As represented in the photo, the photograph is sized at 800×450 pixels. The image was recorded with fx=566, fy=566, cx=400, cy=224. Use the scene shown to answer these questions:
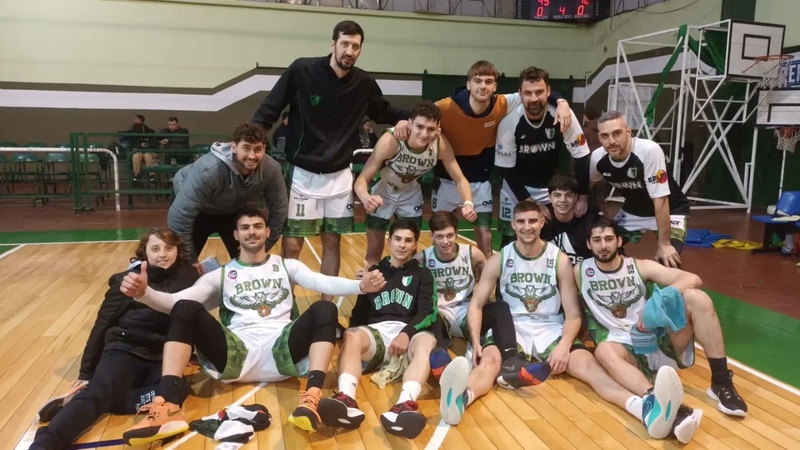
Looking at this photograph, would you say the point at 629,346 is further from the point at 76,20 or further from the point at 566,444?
the point at 76,20

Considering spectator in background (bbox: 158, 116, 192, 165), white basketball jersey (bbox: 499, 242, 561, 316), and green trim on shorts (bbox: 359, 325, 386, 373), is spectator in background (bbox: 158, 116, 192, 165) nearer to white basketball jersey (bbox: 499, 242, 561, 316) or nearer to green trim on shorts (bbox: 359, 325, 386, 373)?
green trim on shorts (bbox: 359, 325, 386, 373)

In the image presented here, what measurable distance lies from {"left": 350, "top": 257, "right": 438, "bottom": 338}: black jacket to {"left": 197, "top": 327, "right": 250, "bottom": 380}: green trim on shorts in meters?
0.71

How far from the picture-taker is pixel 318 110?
3859mm

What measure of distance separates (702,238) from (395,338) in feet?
18.8

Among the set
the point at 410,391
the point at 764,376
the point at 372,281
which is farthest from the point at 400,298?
the point at 764,376

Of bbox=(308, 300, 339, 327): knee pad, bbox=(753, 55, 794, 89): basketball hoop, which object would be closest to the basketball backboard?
bbox=(753, 55, 794, 89): basketball hoop

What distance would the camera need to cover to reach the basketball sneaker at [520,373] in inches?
121

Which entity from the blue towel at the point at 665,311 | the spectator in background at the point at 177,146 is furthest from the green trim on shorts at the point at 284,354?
the spectator in background at the point at 177,146

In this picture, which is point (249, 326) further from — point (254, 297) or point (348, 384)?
point (348, 384)

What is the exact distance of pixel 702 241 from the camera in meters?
7.21

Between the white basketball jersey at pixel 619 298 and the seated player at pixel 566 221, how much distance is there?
0.56 metres

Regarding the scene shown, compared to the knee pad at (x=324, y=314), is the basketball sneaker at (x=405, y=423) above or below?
below

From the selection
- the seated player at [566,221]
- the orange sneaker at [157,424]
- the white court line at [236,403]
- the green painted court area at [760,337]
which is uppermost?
the seated player at [566,221]

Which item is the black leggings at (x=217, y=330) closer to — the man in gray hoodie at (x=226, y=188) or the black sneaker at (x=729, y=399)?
the man in gray hoodie at (x=226, y=188)
